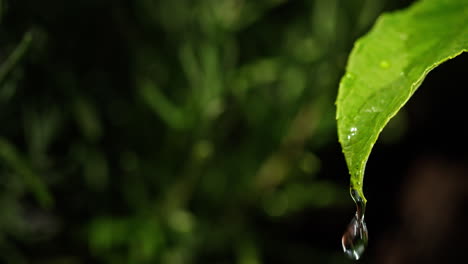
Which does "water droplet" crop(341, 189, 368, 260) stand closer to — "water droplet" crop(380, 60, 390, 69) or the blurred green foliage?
"water droplet" crop(380, 60, 390, 69)

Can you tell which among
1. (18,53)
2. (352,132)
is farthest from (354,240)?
(18,53)

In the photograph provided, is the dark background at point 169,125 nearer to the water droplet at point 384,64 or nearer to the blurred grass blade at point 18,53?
the blurred grass blade at point 18,53

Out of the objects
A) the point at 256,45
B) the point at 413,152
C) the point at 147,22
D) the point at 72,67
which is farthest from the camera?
the point at 413,152

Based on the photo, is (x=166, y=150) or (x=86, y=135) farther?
(x=166, y=150)

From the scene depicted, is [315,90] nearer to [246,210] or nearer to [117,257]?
[246,210]

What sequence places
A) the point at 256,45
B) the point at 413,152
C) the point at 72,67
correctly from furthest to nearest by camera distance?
the point at 413,152 < the point at 256,45 < the point at 72,67

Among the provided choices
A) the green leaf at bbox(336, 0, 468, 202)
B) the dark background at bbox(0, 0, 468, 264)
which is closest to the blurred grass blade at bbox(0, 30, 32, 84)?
the dark background at bbox(0, 0, 468, 264)

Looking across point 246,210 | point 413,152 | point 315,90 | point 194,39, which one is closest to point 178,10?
point 194,39

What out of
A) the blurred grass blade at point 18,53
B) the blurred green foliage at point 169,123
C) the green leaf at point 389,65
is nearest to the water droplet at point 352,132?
the green leaf at point 389,65
